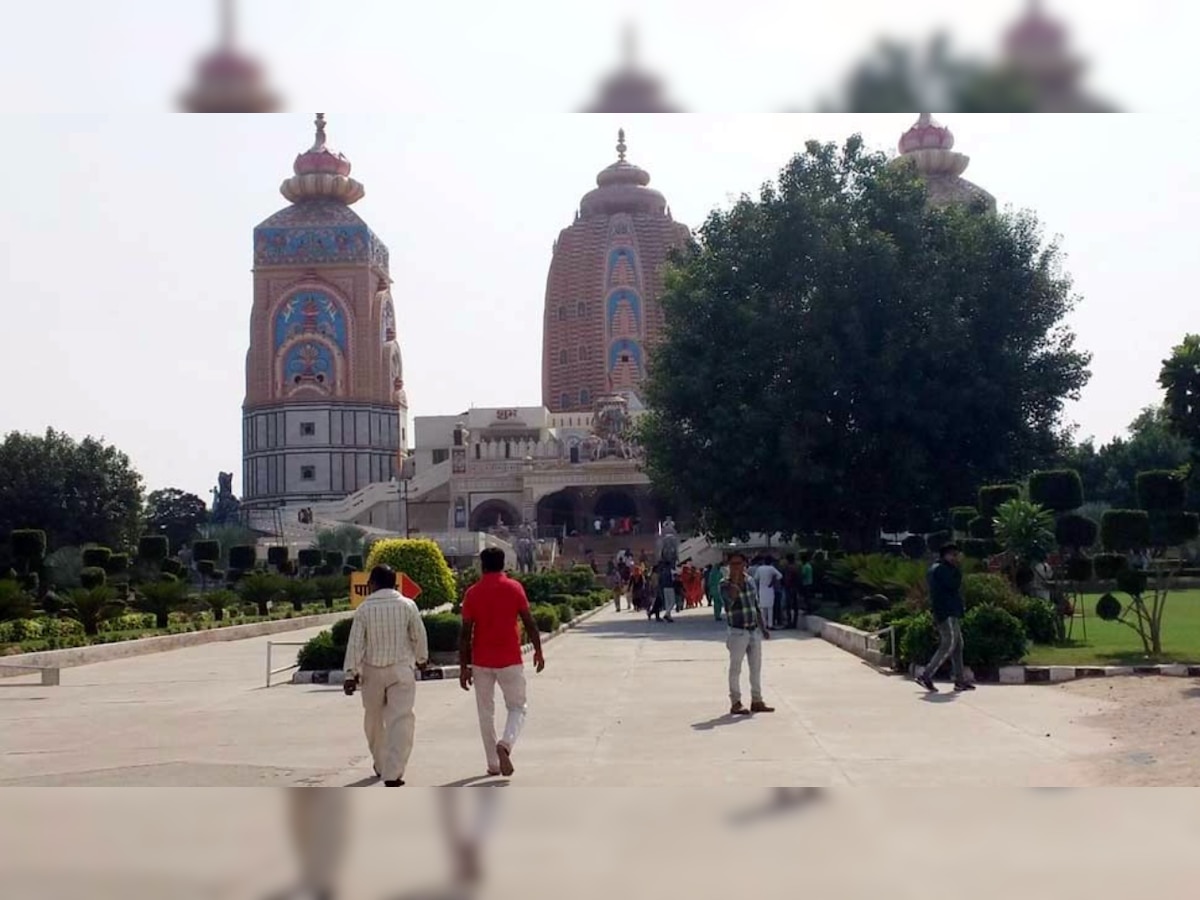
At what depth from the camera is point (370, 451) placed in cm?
8425

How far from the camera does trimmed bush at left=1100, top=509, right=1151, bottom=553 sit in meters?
17.0

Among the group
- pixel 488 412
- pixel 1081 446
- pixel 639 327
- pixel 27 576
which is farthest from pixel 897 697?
pixel 639 327

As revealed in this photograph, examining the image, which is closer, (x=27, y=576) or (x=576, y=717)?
(x=576, y=717)

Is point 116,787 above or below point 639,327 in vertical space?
below

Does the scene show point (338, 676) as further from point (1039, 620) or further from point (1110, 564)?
point (1110, 564)

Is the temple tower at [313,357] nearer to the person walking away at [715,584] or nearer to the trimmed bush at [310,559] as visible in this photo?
the trimmed bush at [310,559]

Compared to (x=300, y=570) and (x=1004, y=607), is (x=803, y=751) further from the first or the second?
(x=300, y=570)

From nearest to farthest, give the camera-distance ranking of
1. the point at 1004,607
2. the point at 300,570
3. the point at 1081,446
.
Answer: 1. the point at 1004,607
2. the point at 300,570
3. the point at 1081,446

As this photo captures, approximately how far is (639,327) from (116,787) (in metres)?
81.1

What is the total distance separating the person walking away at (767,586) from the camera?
19609 millimetres

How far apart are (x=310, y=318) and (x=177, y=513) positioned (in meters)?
13.4

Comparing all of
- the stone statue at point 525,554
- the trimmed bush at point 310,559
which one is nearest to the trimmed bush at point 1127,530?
the stone statue at point 525,554

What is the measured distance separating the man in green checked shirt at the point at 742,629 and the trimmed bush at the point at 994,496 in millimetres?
10111

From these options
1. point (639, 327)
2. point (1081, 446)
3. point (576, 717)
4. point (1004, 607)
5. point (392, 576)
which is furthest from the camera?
point (639, 327)
